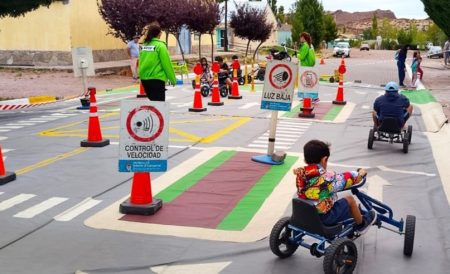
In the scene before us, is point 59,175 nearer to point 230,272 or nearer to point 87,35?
point 230,272

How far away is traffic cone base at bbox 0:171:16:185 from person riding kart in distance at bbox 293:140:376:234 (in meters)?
4.49

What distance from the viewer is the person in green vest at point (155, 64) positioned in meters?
9.36

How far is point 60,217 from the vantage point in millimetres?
6105

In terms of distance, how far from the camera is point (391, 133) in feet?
31.4

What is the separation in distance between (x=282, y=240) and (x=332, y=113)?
379 inches

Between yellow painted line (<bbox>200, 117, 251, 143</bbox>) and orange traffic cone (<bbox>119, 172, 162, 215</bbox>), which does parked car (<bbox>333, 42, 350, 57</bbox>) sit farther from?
orange traffic cone (<bbox>119, 172, 162, 215</bbox>)

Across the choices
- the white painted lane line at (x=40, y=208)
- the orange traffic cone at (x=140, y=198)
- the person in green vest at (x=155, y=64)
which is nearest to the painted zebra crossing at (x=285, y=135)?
the person in green vest at (x=155, y=64)

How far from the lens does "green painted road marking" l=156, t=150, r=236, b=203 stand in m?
6.96

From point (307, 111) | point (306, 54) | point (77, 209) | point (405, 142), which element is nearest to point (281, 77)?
point (405, 142)

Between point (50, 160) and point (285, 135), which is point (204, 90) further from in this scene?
point (50, 160)

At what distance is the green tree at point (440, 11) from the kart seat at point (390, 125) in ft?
57.1

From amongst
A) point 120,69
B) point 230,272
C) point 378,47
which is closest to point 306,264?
point 230,272

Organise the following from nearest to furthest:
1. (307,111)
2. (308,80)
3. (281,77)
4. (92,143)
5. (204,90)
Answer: (281,77), (92,143), (307,111), (308,80), (204,90)

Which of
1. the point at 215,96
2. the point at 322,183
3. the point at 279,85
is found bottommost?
the point at 215,96
